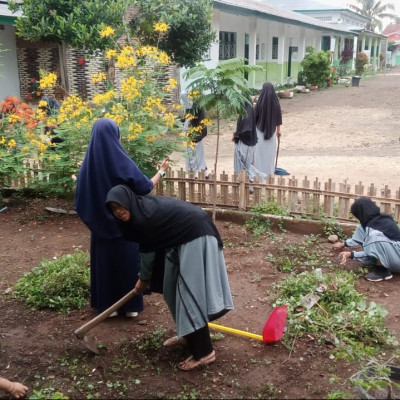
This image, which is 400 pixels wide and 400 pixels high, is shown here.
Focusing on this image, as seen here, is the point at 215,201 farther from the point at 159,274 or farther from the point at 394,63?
the point at 394,63

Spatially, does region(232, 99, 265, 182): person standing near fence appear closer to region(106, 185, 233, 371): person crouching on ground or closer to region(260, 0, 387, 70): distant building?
region(106, 185, 233, 371): person crouching on ground

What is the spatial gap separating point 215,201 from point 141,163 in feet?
3.44

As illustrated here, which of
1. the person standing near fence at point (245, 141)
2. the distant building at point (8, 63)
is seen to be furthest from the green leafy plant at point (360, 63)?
the person standing near fence at point (245, 141)

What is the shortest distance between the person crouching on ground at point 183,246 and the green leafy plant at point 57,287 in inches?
53.2

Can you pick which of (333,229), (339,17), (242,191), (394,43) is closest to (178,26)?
(242,191)

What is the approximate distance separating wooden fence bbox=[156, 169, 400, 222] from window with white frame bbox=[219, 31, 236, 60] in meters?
15.2

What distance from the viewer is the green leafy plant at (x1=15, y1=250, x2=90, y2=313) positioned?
4129 mm

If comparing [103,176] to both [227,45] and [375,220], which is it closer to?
[375,220]

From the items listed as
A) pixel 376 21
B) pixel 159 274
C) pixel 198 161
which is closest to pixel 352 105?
pixel 198 161

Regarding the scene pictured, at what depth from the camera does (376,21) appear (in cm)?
6297

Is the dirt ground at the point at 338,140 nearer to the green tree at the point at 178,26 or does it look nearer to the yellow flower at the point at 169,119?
the green tree at the point at 178,26

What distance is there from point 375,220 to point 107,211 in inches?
108

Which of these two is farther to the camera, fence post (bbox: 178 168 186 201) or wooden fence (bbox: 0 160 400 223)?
fence post (bbox: 178 168 186 201)

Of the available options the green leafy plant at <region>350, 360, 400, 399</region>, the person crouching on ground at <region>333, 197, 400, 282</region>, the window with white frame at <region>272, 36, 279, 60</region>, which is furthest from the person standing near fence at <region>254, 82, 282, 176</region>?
the window with white frame at <region>272, 36, 279, 60</region>
